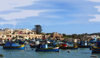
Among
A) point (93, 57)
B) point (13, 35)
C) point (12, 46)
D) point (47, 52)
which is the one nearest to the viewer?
point (93, 57)

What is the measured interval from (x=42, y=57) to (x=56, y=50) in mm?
13689

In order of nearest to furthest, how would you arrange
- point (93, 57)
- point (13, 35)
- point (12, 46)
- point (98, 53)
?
1. point (93, 57)
2. point (98, 53)
3. point (12, 46)
4. point (13, 35)

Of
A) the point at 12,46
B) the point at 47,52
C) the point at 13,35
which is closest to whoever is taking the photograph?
the point at 47,52

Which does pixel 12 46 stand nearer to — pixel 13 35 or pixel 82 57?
pixel 82 57

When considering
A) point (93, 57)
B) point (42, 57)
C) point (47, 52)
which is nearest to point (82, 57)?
point (93, 57)

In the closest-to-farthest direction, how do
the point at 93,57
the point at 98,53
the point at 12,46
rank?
the point at 93,57 < the point at 98,53 < the point at 12,46

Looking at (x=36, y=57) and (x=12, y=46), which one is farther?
(x=12, y=46)

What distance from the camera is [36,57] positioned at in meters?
56.4

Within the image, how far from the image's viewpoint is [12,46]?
275 feet

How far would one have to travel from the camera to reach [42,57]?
56344mm

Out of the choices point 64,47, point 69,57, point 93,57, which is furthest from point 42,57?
point 64,47

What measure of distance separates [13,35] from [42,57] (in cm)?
14100

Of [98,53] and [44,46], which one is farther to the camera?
[44,46]

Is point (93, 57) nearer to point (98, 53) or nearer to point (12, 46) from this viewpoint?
point (98, 53)
